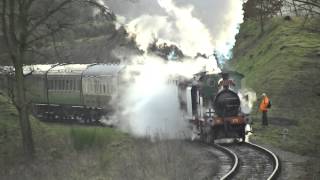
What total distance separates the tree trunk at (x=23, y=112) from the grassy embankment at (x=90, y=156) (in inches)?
20.8

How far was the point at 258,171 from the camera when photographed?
16453 mm

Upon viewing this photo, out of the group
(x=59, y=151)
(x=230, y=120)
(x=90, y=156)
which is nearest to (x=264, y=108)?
(x=230, y=120)

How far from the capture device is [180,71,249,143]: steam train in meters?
21.8

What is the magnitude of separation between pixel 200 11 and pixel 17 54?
25.9 ft

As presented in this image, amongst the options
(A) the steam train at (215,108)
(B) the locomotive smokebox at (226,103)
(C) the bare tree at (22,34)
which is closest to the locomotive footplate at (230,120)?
(A) the steam train at (215,108)

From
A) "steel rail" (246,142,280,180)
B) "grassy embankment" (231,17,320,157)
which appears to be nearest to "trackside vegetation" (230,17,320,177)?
"grassy embankment" (231,17,320,157)

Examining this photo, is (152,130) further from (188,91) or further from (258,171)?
(258,171)

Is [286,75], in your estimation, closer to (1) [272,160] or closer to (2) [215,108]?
(2) [215,108]

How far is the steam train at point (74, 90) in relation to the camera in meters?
30.3

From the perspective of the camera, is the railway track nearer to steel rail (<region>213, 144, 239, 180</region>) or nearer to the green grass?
steel rail (<region>213, 144, 239, 180</region>)

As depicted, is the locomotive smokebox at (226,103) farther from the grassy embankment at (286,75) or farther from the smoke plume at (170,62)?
the grassy embankment at (286,75)

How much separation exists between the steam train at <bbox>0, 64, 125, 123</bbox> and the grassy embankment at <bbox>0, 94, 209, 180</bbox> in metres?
3.43

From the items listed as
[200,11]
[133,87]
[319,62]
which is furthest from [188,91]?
[319,62]

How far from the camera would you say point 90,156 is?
66.9 feet
